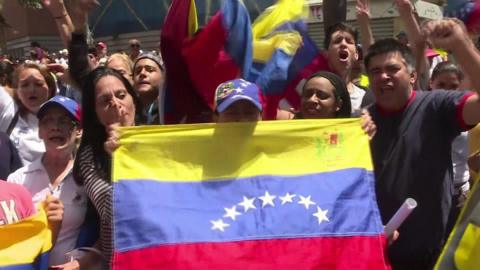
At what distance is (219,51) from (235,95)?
0.88 meters

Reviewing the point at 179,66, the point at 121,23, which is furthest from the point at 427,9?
the point at 121,23

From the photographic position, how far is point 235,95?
3135mm

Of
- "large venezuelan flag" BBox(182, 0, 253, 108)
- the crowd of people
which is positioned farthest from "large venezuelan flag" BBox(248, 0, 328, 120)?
the crowd of people

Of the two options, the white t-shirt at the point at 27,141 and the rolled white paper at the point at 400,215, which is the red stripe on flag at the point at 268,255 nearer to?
the rolled white paper at the point at 400,215

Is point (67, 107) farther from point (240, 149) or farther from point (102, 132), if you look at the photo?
point (240, 149)

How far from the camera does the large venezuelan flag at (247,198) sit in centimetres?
283

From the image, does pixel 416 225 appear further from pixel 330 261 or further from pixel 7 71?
pixel 7 71

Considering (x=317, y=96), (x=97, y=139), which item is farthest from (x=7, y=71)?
(x=317, y=96)

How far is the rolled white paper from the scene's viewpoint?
2710 millimetres

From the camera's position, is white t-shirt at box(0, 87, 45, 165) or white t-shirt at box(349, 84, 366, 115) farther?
white t-shirt at box(0, 87, 45, 165)

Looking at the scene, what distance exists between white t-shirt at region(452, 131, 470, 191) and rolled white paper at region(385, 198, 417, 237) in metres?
1.46

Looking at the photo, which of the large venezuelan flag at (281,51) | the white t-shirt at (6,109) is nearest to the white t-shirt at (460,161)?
the large venezuelan flag at (281,51)

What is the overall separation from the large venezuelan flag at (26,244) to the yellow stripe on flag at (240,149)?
449mm

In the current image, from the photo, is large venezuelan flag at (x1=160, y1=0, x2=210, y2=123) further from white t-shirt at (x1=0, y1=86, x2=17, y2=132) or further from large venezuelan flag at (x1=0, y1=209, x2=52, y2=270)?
white t-shirt at (x1=0, y1=86, x2=17, y2=132)
